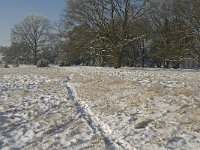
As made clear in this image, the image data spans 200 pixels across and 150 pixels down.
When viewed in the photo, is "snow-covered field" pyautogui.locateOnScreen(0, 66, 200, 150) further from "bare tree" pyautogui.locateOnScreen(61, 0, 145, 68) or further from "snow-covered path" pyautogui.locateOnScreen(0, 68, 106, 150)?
"bare tree" pyautogui.locateOnScreen(61, 0, 145, 68)

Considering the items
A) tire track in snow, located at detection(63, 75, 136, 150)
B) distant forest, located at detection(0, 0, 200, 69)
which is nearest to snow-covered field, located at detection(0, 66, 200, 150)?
tire track in snow, located at detection(63, 75, 136, 150)

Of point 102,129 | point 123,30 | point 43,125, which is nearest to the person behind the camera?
point 102,129

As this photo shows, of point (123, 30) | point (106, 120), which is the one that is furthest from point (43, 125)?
point (123, 30)

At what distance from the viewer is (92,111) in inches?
436

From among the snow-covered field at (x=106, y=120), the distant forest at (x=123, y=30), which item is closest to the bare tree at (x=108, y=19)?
the distant forest at (x=123, y=30)

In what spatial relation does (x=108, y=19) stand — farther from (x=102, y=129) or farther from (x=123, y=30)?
(x=102, y=129)

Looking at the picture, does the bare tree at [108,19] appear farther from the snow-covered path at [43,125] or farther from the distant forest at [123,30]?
the snow-covered path at [43,125]

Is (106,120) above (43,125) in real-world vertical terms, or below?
above

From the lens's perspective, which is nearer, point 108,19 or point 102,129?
point 102,129

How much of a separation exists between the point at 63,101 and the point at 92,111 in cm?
244

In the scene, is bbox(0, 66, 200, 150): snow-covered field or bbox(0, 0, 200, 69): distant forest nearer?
bbox(0, 66, 200, 150): snow-covered field

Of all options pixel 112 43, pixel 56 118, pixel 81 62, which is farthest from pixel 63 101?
pixel 81 62

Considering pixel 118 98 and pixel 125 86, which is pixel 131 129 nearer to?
pixel 118 98

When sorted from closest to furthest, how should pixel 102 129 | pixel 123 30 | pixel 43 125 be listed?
pixel 102 129
pixel 43 125
pixel 123 30
